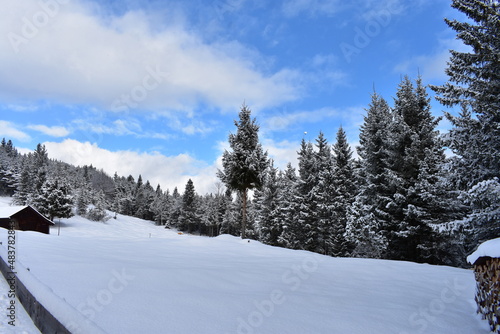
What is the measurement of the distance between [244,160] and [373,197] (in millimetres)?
12226

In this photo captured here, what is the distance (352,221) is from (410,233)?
4.07m

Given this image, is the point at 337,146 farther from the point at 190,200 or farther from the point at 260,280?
the point at 190,200

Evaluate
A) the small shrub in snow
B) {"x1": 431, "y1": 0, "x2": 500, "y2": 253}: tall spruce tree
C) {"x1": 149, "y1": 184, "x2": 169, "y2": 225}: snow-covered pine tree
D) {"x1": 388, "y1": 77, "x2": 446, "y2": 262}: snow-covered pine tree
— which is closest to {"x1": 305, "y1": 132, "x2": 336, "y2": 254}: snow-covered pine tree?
{"x1": 388, "y1": 77, "x2": 446, "y2": 262}: snow-covered pine tree

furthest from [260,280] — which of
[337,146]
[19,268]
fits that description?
[337,146]

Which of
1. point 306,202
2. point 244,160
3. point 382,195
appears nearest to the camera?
point 382,195

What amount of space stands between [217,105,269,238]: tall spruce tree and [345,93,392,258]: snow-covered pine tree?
9.47 meters

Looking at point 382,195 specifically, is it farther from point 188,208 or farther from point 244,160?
point 188,208

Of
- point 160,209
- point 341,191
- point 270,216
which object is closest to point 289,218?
point 270,216

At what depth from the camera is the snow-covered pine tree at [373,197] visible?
18188 millimetres

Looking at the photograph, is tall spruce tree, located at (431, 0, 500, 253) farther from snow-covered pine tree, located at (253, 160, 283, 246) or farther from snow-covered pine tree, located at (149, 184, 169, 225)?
snow-covered pine tree, located at (149, 184, 169, 225)

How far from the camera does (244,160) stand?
27.0 m

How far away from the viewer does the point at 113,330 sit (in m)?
3.39

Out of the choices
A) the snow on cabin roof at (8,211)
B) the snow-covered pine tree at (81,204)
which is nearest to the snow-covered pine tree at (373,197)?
the snow on cabin roof at (8,211)

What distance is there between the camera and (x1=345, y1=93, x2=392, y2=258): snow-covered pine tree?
1819 centimetres
